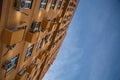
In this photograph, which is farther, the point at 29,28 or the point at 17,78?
the point at 17,78

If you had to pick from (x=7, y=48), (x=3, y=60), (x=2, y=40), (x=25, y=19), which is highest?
(x=25, y=19)

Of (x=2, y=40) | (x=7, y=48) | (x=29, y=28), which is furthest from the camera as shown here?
(x=29, y=28)

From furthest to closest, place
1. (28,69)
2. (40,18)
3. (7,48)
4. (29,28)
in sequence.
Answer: (28,69) < (40,18) < (29,28) < (7,48)

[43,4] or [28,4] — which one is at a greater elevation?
[28,4]

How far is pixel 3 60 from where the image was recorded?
10.4 meters

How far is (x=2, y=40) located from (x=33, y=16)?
4.04 metres

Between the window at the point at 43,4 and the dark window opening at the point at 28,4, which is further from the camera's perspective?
the window at the point at 43,4

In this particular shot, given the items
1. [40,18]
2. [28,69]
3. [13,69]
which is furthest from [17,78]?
[40,18]

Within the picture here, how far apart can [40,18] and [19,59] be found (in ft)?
11.8

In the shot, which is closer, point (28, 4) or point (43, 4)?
point (28, 4)

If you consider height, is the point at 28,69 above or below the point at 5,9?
below

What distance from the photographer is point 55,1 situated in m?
17.9

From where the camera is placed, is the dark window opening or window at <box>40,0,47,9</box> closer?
the dark window opening

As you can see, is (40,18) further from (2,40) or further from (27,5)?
(2,40)
